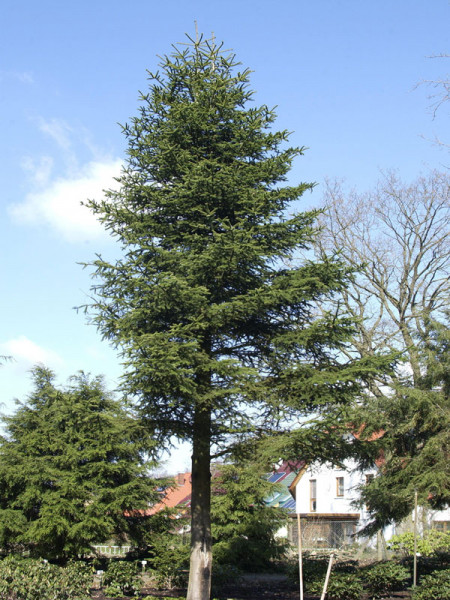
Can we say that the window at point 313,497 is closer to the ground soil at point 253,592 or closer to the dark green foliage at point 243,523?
the dark green foliage at point 243,523

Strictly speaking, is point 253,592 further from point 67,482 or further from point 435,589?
point 67,482

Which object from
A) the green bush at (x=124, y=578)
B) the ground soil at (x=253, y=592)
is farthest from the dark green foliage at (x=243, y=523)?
the green bush at (x=124, y=578)

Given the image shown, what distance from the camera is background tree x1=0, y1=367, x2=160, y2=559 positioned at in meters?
16.4

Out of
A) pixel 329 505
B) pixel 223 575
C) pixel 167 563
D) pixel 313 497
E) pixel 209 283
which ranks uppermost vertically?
pixel 209 283

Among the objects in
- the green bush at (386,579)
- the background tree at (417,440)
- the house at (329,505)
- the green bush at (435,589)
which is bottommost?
the house at (329,505)

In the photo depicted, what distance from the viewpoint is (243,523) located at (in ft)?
72.1

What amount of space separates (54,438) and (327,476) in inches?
978

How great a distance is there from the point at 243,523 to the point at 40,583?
42.2ft

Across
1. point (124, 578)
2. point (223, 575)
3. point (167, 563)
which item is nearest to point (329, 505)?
point (223, 575)

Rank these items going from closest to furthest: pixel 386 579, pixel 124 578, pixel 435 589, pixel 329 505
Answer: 1. pixel 435 589
2. pixel 386 579
3. pixel 124 578
4. pixel 329 505

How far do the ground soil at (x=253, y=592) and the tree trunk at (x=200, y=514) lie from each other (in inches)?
58.6

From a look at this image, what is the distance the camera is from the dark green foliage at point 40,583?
10125 mm

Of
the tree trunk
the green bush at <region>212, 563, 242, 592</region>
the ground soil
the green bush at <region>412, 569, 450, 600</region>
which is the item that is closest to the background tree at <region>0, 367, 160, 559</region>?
the ground soil

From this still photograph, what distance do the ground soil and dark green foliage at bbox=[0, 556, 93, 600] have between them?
213 cm
